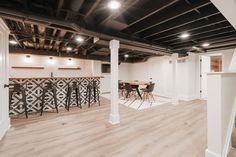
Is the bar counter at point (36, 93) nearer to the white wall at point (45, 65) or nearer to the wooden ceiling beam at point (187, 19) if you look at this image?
the white wall at point (45, 65)

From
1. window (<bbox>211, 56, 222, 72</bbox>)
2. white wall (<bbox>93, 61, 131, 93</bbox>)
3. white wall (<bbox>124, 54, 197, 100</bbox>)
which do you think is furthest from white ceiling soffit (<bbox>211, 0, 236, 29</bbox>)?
A: white wall (<bbox>93, 61, 131, 93</bbox>)

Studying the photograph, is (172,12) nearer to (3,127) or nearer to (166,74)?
(3,127)

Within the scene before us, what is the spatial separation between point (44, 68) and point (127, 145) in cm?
678

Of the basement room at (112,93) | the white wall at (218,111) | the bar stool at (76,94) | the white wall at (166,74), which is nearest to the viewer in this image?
the white wall at (218,111)

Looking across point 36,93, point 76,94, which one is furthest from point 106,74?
point 36,93

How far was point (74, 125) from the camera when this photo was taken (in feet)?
11.0

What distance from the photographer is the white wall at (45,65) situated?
6800 mm

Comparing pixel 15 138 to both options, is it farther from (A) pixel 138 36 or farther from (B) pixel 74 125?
(A) pixel 138 36

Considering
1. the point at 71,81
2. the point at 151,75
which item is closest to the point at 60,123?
the point at 71,81

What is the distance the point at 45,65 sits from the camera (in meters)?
7.52

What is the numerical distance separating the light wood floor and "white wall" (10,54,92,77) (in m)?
3.98

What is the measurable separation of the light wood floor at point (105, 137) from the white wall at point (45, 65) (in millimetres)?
3978

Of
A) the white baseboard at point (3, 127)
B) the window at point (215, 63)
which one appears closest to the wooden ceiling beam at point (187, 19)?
the white baseboard at point (3, 127)

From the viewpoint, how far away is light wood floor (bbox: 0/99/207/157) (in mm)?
2203
